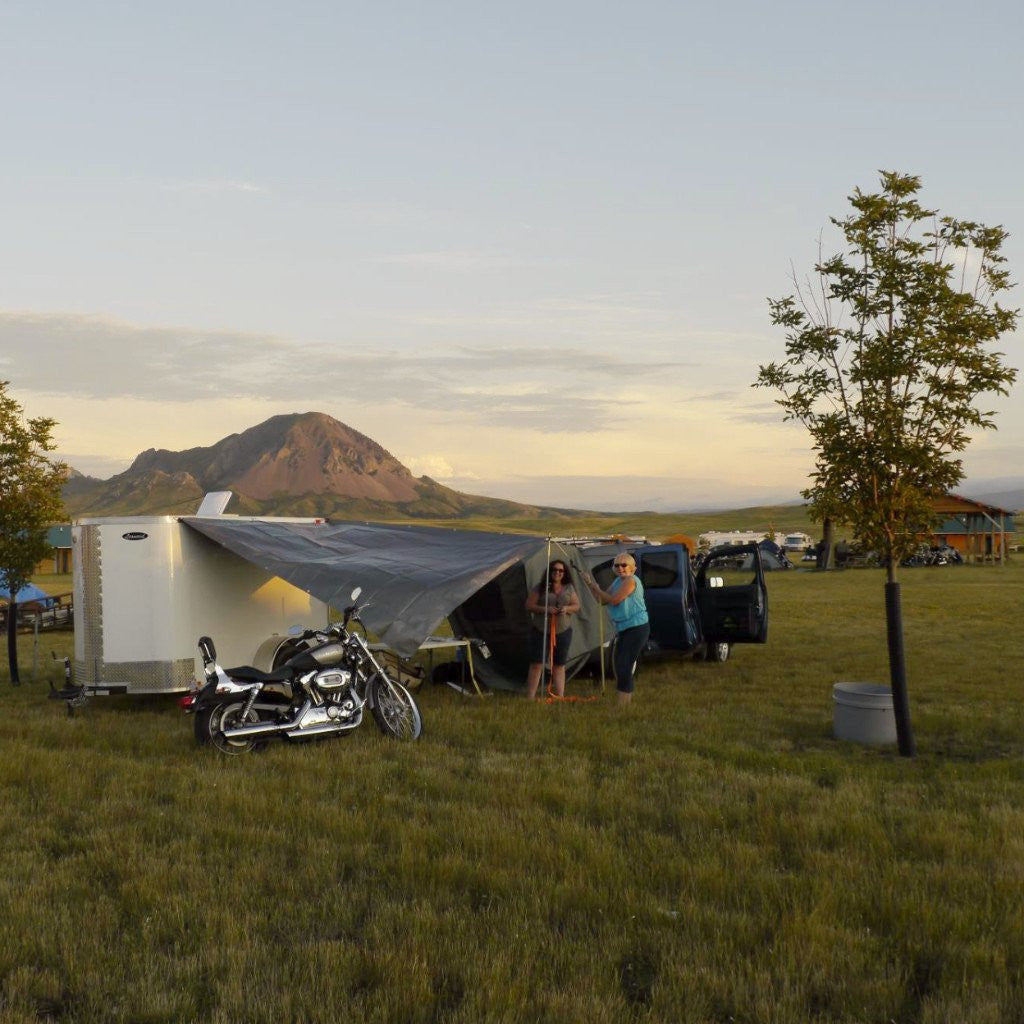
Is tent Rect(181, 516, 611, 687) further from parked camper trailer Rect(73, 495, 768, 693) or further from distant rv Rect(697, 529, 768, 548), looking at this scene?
distant rv Rect(697, 529, 768, 548)

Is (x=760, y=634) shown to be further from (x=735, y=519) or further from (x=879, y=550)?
(x=735, y=519)

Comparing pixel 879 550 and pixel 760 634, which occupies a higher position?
pixel 879 550

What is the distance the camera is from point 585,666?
14.3 m

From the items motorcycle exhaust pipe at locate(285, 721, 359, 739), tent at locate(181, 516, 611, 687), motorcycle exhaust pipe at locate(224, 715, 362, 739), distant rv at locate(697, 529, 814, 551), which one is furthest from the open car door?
distant rv at locate(697, 529, 814, 551)

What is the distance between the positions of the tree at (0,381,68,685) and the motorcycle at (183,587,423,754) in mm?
7642

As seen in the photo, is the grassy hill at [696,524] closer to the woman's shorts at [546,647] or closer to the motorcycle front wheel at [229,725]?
the woman's shorts at [546,647]

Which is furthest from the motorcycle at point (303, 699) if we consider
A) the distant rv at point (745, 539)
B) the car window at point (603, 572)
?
the distant rv at point (745, 539)

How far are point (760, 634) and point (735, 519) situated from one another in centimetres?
14219

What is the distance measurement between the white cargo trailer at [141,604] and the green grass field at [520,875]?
92cm

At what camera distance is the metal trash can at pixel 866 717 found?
9.08m

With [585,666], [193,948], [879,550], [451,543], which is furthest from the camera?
[585,666]

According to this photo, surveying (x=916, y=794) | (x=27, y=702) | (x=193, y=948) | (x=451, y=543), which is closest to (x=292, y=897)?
(x=193, y=948)

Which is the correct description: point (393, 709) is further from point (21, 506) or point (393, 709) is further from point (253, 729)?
point (21, 506)

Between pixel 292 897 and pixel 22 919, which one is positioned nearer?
pixel 22 919
